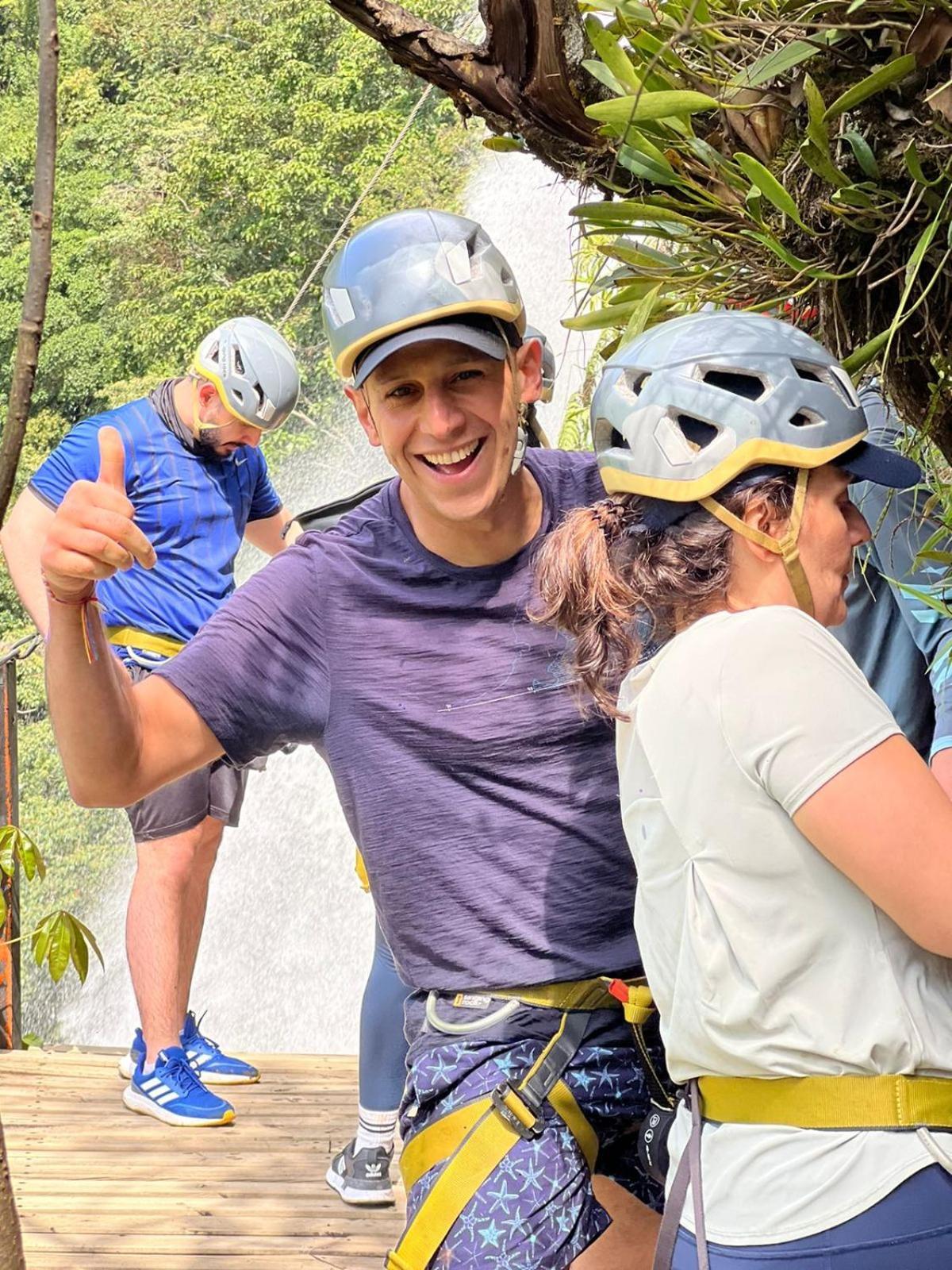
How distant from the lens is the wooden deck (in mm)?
3996

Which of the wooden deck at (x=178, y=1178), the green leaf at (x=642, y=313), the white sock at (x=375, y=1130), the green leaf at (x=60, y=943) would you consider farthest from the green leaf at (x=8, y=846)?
the green leaf at (x=642, y=313)

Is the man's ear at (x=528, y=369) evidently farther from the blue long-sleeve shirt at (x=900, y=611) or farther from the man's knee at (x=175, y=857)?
the man's knee at (x=175, y=857)

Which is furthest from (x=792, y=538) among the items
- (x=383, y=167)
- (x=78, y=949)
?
(x=383, y=167)

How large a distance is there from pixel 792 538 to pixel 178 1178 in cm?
331

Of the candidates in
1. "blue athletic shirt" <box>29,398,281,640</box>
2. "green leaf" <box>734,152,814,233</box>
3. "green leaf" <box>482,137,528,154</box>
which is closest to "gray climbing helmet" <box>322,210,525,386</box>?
"green leaf" <box>482,137,528,154</box>

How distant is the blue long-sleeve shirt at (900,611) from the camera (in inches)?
81.9

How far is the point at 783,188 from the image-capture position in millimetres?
1589

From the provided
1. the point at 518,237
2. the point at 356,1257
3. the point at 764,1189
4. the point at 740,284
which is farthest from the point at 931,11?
the point at 518,237

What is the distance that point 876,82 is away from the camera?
4.67 ft

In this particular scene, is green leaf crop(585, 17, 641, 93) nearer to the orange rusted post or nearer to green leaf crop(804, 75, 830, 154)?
green leaf crop(804, 75, 830, 154)

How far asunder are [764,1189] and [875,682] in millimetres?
920

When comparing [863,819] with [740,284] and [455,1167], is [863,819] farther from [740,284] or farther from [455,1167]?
[455,1167]

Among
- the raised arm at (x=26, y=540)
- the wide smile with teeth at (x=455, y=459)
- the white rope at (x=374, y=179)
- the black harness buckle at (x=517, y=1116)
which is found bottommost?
the white rope at (x=374, y=179)

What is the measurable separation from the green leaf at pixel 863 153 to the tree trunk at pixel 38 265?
0.91 m
